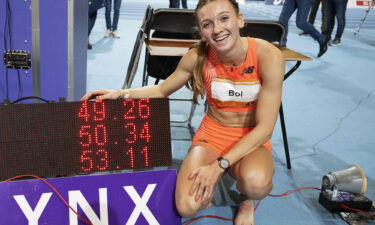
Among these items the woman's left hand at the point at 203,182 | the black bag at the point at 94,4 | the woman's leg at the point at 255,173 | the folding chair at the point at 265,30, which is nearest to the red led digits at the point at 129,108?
the woman's left hand at the point at 203,182

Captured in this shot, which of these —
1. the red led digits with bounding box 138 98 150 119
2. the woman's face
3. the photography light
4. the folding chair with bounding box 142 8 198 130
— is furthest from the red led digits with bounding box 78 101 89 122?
the photography light

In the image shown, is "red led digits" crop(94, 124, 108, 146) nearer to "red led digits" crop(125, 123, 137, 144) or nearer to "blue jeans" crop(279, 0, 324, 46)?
"red led digits" crop(125, 123, 137, 144)

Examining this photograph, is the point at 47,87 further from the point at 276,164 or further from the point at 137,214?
the point at 276,164

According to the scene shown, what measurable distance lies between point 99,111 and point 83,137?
0.48ft

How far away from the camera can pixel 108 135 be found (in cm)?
181

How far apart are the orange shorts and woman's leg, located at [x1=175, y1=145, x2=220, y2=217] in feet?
0.15

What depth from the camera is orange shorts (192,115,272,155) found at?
226 centimetres

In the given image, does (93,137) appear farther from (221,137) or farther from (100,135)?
(221,137)

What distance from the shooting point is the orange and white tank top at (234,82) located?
2076 mm

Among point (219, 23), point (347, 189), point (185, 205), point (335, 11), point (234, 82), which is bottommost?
point (347, 189)

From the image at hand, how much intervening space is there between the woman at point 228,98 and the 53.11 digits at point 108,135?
12 cm

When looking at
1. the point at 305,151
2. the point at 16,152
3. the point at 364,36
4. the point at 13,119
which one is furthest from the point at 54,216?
the point at 364,36

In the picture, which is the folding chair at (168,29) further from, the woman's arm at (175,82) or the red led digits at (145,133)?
the red led digits at (145,133)

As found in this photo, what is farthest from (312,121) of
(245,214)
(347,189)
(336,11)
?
(336,11)
